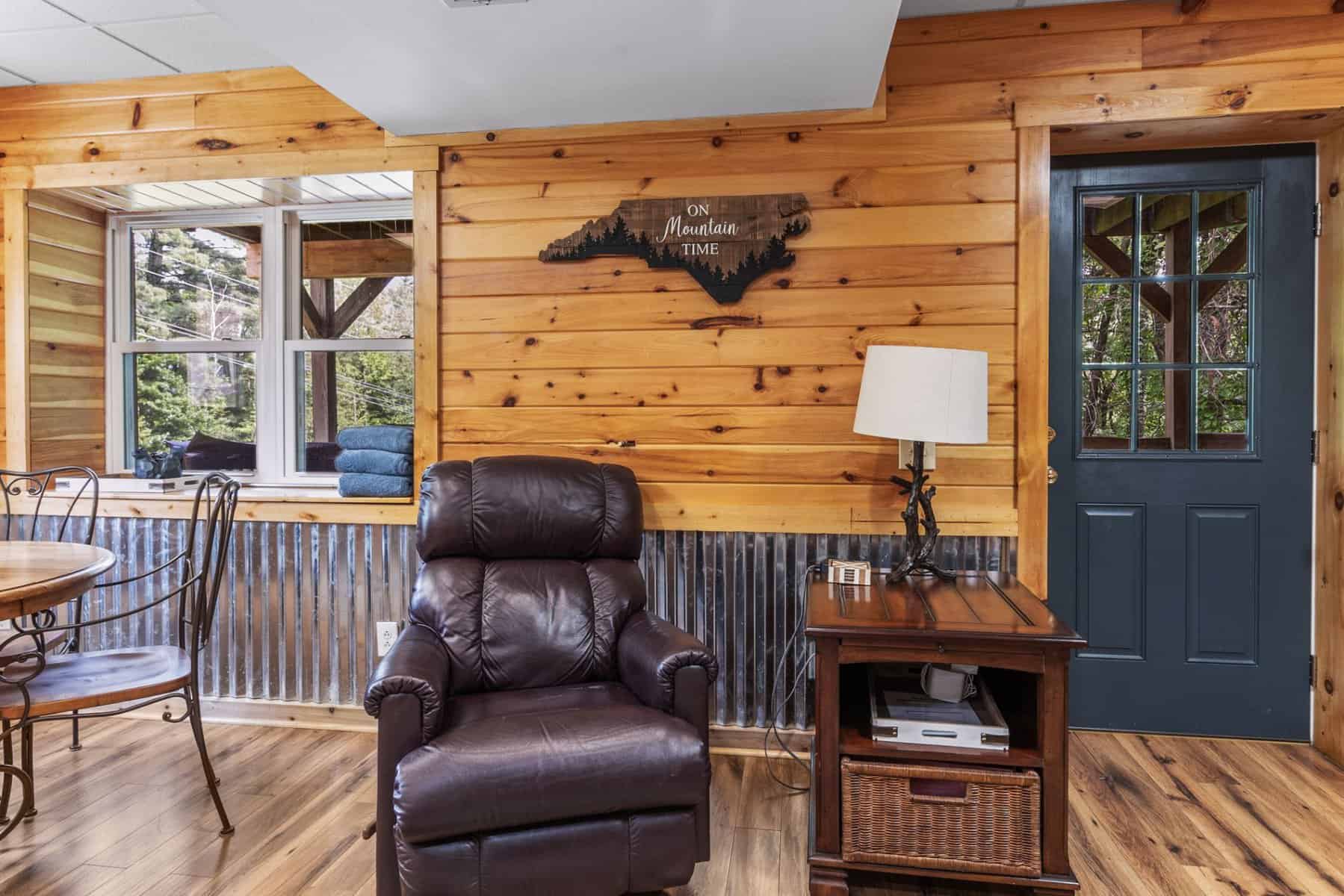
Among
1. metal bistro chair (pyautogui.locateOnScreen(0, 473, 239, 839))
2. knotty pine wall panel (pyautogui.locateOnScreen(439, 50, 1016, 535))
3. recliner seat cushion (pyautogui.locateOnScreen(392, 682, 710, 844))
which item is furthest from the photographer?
knotty pine wall panel (pyautogui.locateOnScreen(439, 50, 1016, 535))

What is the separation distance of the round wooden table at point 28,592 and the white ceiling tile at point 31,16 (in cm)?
172

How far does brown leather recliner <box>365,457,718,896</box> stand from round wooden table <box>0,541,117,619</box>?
756 mm

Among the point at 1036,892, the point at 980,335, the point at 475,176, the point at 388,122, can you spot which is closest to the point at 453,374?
the point at 475,176

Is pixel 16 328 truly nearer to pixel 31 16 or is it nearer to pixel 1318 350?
pixel 31 16

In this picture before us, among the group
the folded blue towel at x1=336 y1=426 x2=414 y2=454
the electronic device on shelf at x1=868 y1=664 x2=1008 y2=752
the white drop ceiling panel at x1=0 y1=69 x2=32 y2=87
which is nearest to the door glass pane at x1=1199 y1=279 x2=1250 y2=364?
the electronic device on shelf at x1=868 y1=664 x2=1008 y2=752

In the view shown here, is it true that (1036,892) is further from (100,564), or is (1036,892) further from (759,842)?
(100,564)

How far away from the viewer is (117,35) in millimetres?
2693

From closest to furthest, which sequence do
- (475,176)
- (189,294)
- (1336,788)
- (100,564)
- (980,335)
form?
(100,564), (1336,788), (980,335), (475,176), (189,294)

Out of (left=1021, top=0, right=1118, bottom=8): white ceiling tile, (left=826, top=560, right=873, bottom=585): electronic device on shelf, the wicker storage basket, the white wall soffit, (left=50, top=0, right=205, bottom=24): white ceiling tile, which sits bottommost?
the wicker storage basket

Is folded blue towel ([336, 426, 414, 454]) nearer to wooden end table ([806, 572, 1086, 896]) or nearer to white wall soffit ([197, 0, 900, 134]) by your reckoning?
white wall soffit ([197, 0, 900, 134])

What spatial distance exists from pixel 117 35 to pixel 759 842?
3.39 m

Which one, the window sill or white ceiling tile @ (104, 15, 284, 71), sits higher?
white ceiling tile @ (104, 15, 284, 71)

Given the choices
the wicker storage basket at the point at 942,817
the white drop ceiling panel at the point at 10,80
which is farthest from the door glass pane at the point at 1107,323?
the white drop ceiling panel at the point at 10,80

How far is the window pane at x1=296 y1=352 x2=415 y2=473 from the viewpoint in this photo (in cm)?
316
